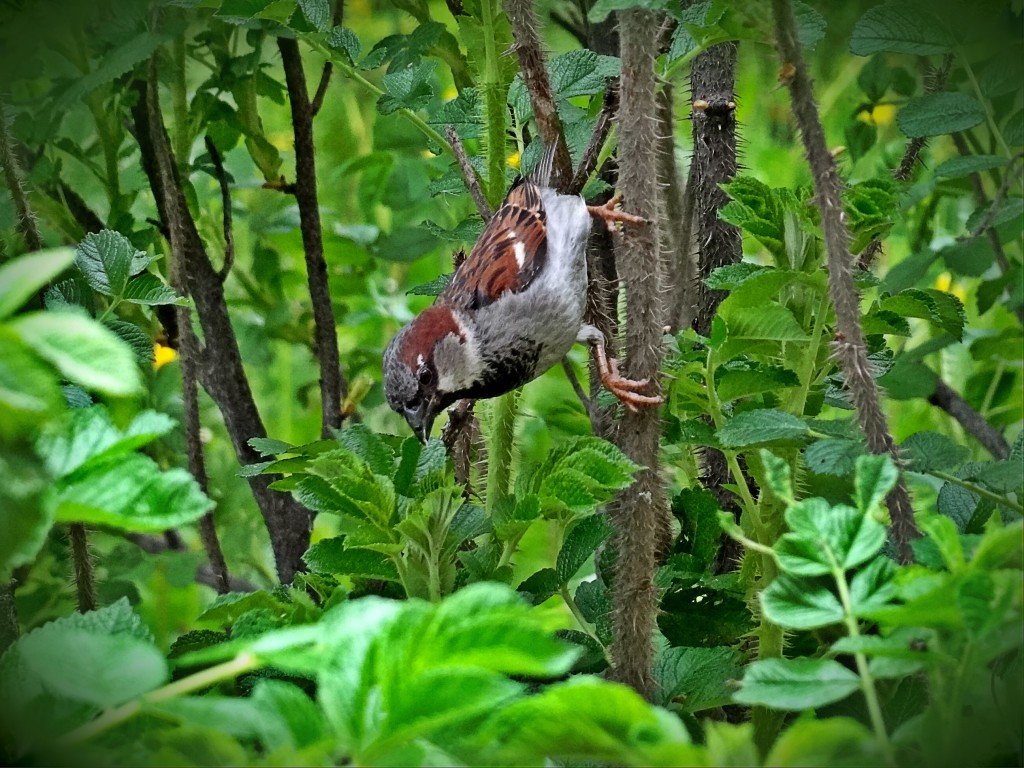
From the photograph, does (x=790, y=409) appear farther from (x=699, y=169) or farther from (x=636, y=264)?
(x=699, y=169)

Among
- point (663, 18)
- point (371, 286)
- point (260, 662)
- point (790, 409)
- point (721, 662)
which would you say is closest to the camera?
point (260, 662)

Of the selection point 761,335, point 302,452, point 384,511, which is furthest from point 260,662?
point 761,335

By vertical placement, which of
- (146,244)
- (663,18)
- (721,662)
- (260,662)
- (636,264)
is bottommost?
(721,662)

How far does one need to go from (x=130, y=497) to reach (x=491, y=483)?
58 centimetres

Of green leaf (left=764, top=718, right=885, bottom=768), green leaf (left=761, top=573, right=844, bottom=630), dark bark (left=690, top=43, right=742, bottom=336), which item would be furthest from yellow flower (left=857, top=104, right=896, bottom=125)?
green leaf (left=764, top=718, right=885, bottom=768)

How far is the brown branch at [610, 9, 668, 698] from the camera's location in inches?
33.9

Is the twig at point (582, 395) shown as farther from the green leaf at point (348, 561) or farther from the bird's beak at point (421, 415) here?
the green leaf at point (348, 561)

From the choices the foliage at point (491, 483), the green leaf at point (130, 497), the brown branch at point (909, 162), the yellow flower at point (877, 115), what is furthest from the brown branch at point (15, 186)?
the yellow flower at point (877, 115)

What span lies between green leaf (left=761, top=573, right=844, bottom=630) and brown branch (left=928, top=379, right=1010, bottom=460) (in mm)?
1122

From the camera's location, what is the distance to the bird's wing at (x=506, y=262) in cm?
171

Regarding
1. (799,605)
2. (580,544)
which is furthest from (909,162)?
(799,605)

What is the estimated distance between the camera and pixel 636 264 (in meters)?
0.91

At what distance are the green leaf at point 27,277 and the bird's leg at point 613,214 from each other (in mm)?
481

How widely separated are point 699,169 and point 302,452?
647 mm
